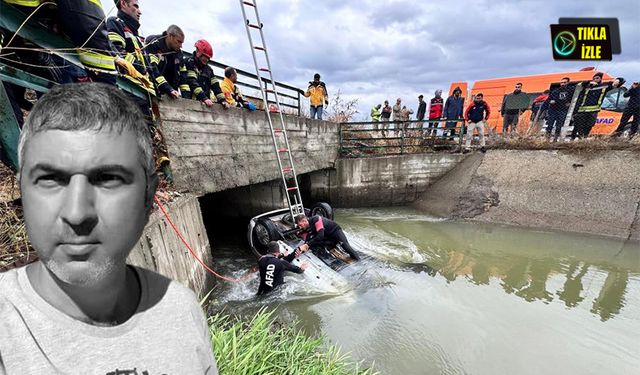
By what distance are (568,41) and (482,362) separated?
10152 mm

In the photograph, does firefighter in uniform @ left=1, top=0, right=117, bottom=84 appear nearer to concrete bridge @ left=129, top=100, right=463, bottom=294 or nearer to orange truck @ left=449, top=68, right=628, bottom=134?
concrete bridge @ left=129, top=100, right=463, bottom=294

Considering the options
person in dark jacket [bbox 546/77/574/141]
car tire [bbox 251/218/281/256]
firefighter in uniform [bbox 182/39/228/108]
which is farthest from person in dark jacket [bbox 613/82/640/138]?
firefighter in uniform [bbox 182/39/228/108]

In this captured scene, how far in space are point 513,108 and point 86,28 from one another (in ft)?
40.8

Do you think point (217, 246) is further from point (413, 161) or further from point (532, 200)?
point (532, 200)

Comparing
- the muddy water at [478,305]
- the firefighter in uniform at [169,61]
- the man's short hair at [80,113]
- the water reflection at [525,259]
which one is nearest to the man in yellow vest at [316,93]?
the water reflection at [525,259]

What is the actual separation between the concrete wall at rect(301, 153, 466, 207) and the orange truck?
3.22m

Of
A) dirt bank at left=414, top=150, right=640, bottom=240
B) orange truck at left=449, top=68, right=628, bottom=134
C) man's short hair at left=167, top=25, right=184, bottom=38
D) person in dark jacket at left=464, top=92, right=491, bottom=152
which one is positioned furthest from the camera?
orange truck at left=449, top=68, right=628, bottom=134

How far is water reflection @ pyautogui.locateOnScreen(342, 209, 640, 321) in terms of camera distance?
5.17 meters

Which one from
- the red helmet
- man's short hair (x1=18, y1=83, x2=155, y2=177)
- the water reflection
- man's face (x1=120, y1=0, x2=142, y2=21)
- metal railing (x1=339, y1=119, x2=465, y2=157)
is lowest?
the water reflection

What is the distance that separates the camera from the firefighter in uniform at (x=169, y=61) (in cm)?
437

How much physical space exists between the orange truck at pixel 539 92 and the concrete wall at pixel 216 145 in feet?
28.5

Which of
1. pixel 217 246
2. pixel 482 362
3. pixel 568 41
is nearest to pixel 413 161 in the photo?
pixel 568 41

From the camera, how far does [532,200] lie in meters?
8.66

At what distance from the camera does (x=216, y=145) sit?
5.49m
